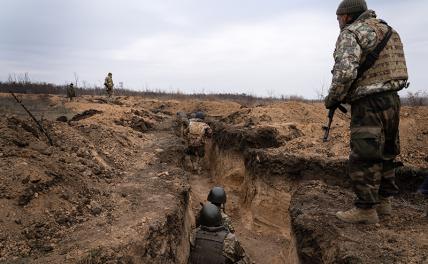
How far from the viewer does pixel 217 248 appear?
5.98 meters

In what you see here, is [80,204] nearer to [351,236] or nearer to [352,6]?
[351,236]

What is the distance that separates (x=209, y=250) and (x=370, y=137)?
298 centimetres

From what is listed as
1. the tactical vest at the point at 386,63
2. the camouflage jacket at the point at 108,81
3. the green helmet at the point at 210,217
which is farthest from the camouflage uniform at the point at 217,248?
the camouflage jacket at the point at 108,81

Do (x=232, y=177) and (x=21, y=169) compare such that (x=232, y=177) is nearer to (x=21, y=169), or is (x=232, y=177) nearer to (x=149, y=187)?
(x=149, y=187)

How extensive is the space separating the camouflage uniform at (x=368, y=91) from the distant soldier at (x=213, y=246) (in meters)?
2.32

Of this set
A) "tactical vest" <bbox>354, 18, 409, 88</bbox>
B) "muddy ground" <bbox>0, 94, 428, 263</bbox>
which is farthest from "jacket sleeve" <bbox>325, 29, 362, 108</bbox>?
"muddy ground" <bbox>0, 94, 428, 263</bbox>

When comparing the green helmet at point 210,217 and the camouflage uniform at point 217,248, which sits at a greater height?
the green helmet at point 210,217

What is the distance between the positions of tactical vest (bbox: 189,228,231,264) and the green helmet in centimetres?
25

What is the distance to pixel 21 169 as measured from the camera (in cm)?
529

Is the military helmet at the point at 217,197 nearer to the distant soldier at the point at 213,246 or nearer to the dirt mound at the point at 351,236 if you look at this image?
the distant soldier at the point at 213,246

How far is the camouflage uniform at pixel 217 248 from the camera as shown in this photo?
5.99 meters

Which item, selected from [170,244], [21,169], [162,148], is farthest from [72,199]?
[162,148]

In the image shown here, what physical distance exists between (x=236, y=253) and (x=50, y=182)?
9.45 ft

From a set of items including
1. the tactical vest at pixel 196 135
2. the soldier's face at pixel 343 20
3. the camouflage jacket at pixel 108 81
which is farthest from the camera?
the camouflage jacket at pixel 108 81
